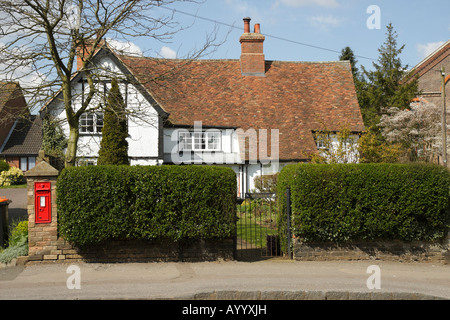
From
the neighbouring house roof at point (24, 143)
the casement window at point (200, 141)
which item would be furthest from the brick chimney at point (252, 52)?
the neighbouring house roof at point (24, 143)

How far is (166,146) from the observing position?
27328 mm

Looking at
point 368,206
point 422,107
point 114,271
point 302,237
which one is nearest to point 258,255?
point 302,237

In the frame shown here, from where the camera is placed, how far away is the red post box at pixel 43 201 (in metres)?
10.1

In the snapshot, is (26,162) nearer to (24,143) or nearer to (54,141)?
(24,143)

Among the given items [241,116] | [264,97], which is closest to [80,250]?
[241,116]

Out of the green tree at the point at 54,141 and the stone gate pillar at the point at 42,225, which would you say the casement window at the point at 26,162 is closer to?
the green tree at the point at 54,141

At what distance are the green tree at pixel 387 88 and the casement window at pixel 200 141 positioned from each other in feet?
40.0

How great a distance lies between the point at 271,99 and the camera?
30.1m

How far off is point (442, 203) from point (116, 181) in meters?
7.56

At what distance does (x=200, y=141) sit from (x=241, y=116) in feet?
9.95

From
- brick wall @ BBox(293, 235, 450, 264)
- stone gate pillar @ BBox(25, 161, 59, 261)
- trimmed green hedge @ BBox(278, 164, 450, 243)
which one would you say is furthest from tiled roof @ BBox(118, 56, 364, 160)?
stone gate pillar @ BBox(25, 161, 59, 261)

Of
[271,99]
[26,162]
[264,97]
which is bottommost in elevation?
[26,162]

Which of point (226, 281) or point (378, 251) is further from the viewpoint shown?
point (378, 251)

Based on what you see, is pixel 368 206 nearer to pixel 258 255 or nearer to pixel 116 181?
pixel 258 255
